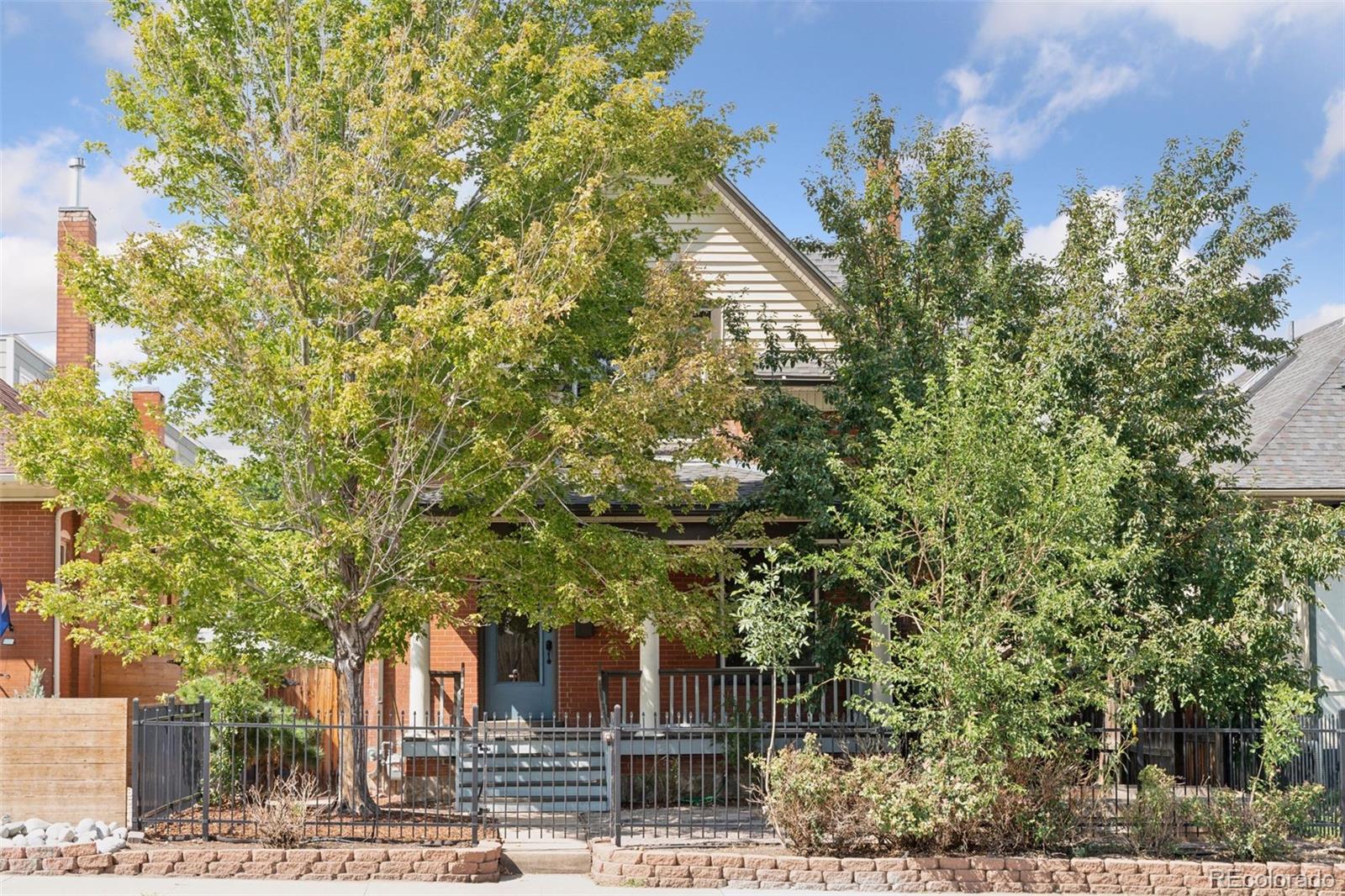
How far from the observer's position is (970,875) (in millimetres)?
10797

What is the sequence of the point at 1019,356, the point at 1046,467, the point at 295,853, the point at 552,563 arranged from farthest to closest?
the point at 1019,356
the point at 552,563
the point at 1046,467
the point at 295,853

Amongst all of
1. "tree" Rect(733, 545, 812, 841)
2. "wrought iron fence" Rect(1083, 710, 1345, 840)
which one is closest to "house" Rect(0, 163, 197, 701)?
"tree" Rect(733, 545, 812, 841)

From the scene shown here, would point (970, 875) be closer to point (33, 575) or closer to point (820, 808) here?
point (820, 808)

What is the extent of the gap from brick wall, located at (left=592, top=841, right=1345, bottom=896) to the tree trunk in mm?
2929

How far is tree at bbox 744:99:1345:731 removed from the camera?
1241 cm

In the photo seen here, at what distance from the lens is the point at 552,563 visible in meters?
12.6

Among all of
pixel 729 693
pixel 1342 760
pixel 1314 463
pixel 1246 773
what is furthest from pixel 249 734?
pixel 1314 463

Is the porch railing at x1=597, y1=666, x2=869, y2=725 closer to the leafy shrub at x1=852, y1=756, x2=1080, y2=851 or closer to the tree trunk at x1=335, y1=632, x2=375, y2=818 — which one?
the leafy shrub at x1=852, y1=756, x2=1080, y2=851

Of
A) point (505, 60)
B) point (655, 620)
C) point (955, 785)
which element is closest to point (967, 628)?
point (955, 785)

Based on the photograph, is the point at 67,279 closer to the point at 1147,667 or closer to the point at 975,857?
the point at 975,857

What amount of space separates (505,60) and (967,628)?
7.32 metres

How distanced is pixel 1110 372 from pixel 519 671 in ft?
31.5

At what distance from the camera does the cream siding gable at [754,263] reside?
1911 cm

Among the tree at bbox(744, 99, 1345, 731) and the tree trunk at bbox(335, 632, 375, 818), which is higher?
the tree at bbox(744, 99, 1345, 731)
